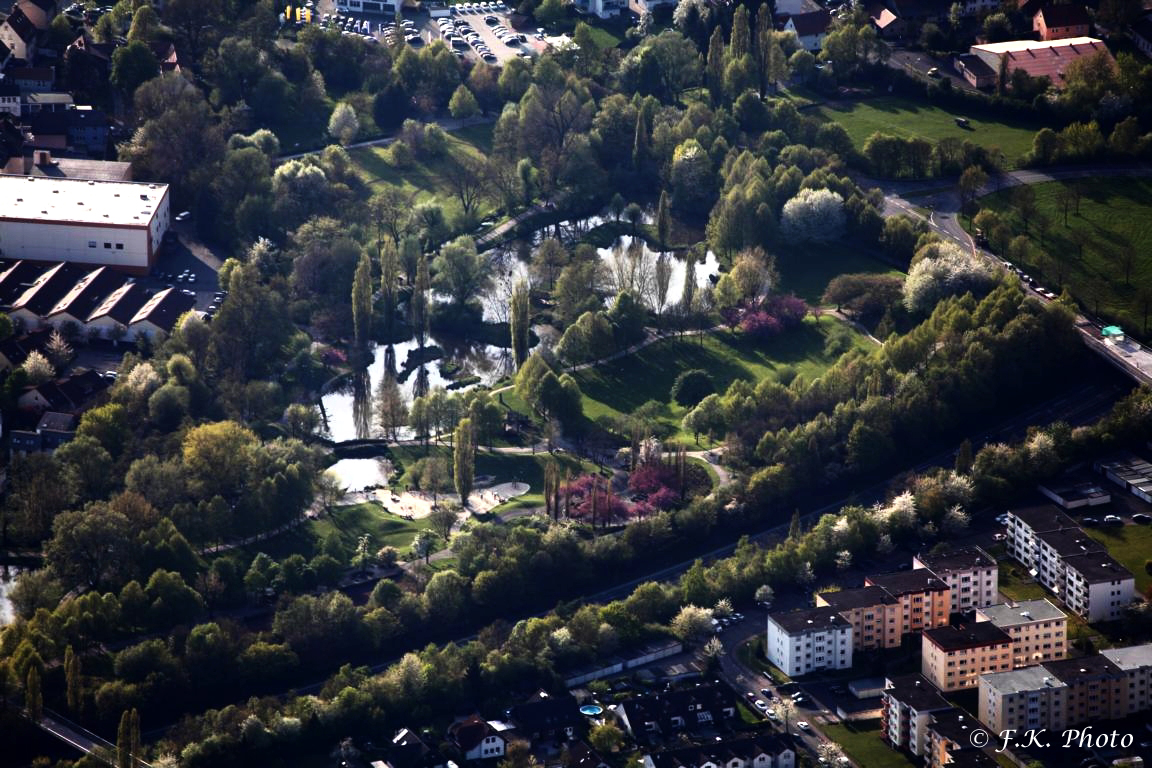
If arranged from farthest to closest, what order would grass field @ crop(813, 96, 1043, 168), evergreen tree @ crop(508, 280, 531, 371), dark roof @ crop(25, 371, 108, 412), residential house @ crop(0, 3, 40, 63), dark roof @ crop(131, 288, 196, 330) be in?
residential house @ crop(0, 3, 40, 63)
grass field @ crop(813, 96, 1043, 168)
evergreen tree @ crop(508, 280, 531, 371)
dark roof @ crop(131, 288, 196, 330)
dark roof @ crop(25, 371, 108, 412)

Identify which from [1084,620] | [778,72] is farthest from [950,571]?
[778,72]

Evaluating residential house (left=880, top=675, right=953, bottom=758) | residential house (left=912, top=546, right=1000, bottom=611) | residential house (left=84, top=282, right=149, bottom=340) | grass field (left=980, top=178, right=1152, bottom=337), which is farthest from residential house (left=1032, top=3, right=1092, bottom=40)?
residential house (left=880, top=675, right=953, bottom=758)

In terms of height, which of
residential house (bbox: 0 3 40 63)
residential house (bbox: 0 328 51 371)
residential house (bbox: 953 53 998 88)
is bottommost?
residential house (bbox: 0 328 51 371)

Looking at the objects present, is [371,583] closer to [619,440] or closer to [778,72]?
[619,440]

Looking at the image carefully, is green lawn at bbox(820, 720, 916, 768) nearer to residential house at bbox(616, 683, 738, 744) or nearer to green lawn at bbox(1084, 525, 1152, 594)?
residential house at bbox(616, 683, 738, 744)

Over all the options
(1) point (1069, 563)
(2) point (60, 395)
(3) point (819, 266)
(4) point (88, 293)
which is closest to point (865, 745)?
(1) point (1069, 563)

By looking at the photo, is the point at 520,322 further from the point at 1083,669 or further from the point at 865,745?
the point at 1083,669

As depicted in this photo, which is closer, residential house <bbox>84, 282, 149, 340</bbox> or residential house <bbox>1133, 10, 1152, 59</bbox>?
residential house <bbox>84, 282, 149, 340</bbox>
